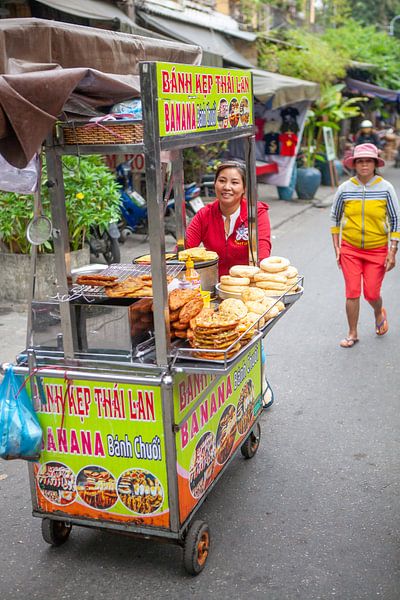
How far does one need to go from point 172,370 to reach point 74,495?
0.85 metres

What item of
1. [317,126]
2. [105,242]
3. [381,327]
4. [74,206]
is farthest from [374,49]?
[381,327]

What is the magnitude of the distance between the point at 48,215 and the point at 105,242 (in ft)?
4.91

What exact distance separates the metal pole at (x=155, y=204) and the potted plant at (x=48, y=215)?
4.91m

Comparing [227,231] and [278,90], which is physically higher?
[278,90]

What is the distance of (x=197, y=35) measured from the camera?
15.3 meters

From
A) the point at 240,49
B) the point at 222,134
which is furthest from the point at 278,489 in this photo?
the point at 240,49

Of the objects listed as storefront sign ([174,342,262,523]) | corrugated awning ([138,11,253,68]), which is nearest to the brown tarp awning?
storefront sign ([174,342,262,523])

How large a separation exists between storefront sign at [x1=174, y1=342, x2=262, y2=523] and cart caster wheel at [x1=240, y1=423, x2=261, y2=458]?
0.19m

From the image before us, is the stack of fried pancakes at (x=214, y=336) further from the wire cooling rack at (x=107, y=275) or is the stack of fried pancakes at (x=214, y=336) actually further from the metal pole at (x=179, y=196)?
the metal pole at (x=179, y=196)

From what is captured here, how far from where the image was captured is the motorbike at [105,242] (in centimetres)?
904

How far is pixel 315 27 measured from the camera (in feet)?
94.3

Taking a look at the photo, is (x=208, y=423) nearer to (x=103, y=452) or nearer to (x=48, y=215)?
(x=103, y=452)

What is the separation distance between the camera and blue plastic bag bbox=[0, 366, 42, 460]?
304 centimetres

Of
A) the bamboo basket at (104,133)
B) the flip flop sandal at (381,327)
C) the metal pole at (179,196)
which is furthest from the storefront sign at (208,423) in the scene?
the flip flop sandal at (381,327)
